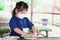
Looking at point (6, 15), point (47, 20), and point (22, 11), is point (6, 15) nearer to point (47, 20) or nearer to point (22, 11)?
point (47, 20)

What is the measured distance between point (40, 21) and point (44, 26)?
15cm

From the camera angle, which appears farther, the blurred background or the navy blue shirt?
the blurred background

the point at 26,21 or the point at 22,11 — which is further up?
the point at 22,11

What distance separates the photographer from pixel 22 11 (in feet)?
7.67

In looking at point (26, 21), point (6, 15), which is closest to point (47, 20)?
point (6, 15)

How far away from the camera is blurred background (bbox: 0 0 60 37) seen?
3.55m

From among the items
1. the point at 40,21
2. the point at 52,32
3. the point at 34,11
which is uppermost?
the point at 34,11

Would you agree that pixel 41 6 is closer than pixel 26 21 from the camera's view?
No

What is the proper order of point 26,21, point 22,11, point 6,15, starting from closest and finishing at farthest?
1. point 22,11
2. point 26,21
3. point 6,15

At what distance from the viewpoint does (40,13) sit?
3676mm

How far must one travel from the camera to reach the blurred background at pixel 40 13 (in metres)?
3.55

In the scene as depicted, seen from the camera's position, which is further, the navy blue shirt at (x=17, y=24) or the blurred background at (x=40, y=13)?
the blurred background at (x=40, y=13)

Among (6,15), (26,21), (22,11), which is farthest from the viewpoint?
(6,15)

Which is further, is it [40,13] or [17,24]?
[40,13]
